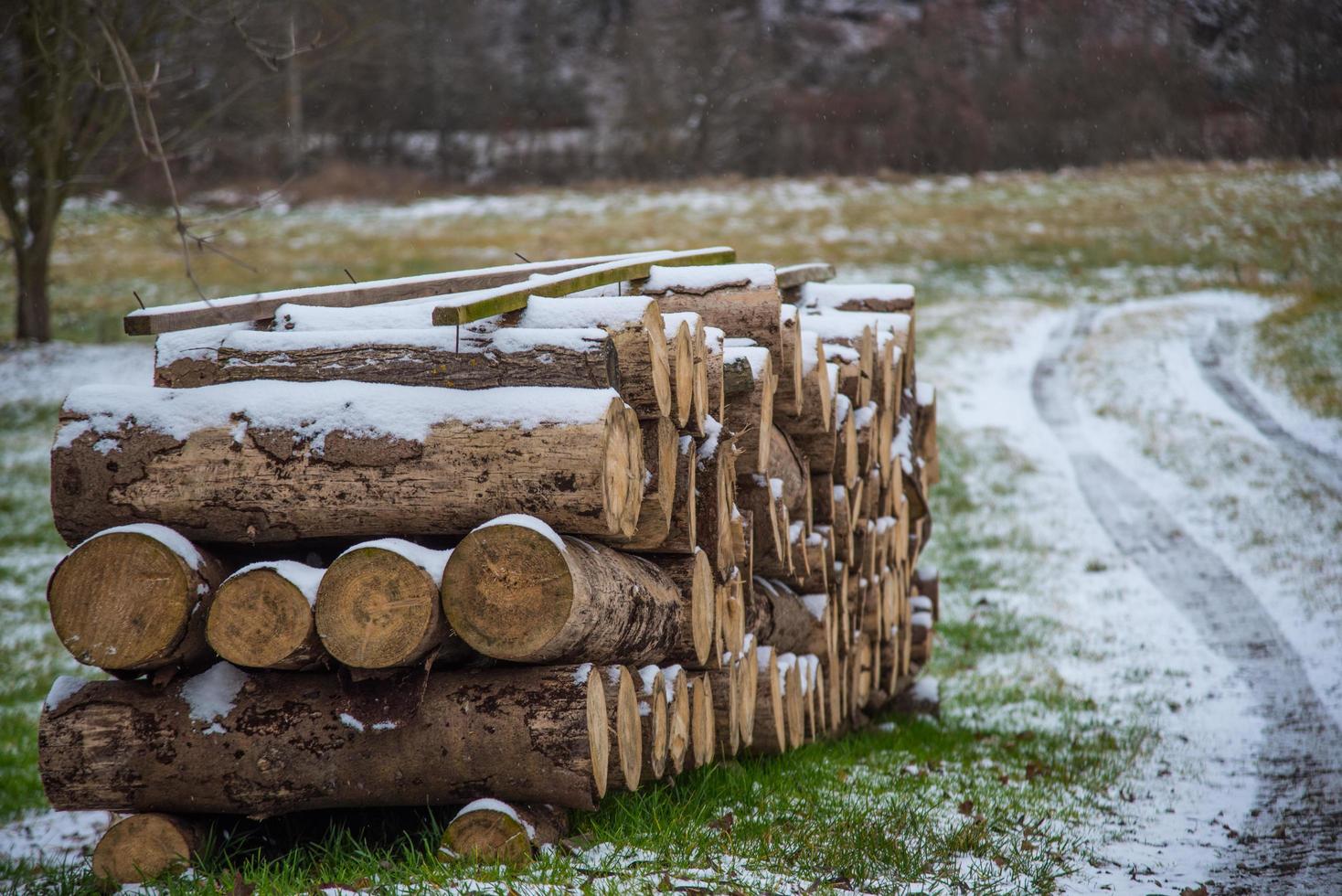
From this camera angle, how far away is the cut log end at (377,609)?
3178mm

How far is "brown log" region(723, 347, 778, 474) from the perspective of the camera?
438cm

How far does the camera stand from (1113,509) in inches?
542

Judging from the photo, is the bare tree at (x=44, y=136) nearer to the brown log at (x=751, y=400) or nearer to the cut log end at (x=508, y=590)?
the brown log at (x=751, y=400)

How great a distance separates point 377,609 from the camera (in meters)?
3.19

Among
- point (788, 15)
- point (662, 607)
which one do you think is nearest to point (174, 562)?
point (662, 607)

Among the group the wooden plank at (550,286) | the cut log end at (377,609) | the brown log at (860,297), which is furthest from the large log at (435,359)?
A: the brown log at (860,297)

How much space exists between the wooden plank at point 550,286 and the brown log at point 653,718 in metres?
1.38

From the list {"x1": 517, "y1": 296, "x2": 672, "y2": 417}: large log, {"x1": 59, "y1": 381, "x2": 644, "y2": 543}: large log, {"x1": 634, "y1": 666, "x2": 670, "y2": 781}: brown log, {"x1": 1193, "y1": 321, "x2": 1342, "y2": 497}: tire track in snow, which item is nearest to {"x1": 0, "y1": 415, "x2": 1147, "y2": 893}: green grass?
{"x1": 634, "y1": 666, "x2": 670, "y2": 781}: brown log

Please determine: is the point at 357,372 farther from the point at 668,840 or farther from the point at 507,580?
the point at 668,840

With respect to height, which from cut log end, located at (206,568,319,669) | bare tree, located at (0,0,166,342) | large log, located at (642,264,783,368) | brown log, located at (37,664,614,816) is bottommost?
brown log, located at (37,664,614,816)

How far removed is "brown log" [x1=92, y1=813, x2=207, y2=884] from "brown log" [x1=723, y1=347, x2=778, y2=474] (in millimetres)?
2460

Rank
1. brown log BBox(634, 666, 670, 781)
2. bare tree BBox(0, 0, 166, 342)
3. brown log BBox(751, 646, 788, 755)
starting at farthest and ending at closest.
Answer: bare tree BBox(0, 0, 166, 342)
brown log BBox(751, 646, 788, 755)
brown log BBox(634, 666, 670, 781)

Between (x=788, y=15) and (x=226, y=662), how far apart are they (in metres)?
44.3

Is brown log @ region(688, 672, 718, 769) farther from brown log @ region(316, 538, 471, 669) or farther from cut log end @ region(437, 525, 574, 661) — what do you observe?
brown log @ region(316, 538, 471, 669)
